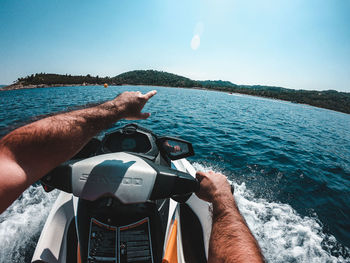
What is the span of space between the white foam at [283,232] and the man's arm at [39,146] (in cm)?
361

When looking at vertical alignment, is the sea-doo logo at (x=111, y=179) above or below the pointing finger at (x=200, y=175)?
above

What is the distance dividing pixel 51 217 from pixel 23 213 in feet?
6.07

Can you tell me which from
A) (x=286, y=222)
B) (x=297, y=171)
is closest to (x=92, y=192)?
(x=286, y=222)

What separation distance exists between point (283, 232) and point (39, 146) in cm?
437

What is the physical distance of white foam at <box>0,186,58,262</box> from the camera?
220 centimetres

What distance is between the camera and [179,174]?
130 cm

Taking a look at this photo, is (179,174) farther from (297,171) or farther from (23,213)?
(297,171)

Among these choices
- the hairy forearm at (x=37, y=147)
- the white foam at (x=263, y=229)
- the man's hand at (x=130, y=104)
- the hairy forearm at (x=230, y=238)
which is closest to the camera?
the hairy forearm at (x=37, y=147)

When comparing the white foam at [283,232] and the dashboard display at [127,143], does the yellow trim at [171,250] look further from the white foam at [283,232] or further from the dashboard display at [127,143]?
the white foam at [283,232]

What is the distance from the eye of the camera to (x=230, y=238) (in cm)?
116

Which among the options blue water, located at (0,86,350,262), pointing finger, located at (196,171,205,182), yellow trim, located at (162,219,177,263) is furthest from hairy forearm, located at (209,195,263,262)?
blue water, located at (0,86,350,262)

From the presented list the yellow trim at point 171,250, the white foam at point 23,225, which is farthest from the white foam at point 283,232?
the white foam at point 23,225

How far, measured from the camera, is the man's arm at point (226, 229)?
1.06 m

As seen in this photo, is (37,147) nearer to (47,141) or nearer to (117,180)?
(47,141)
